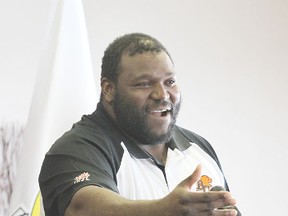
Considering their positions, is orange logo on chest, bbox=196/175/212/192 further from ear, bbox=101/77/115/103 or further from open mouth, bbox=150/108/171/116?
ear, bbox=101/77/115/103

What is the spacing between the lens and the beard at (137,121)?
5.01 feet

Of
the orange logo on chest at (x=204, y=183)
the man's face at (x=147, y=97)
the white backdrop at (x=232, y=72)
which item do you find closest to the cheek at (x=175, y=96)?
the man's face at (x=147, y=97)

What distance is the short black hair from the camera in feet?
5.13

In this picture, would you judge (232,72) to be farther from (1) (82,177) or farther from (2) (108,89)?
(1) (82,177)

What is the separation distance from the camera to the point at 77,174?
1240 millimetres

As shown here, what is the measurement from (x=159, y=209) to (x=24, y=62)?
1641 mm

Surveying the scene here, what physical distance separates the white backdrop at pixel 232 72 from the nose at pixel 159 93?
1.15m

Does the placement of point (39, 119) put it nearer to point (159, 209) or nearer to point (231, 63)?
point (159, 209)

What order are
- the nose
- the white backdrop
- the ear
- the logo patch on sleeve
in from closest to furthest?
the logo patch on sleeve → the nose → the ear → the white backdrop

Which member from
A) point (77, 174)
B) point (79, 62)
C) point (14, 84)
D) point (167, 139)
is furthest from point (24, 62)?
point (77, 174)

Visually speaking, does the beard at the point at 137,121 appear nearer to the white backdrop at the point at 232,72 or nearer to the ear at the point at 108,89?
the ear at the point at 108,89

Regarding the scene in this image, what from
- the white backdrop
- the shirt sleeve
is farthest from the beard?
the white backdrop

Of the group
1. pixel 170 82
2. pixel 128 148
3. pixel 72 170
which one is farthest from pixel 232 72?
pixel 72 170

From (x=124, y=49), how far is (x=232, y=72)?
1388 mm
